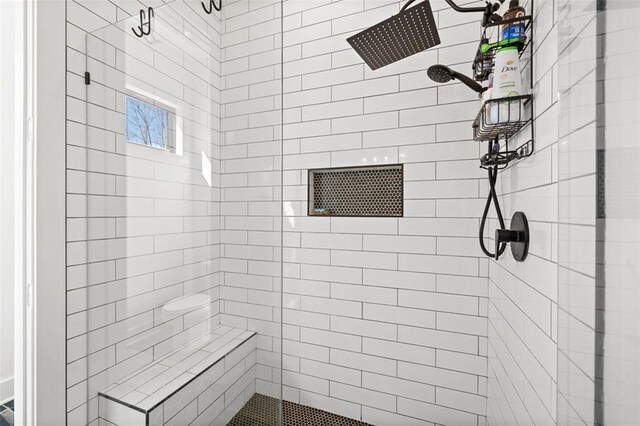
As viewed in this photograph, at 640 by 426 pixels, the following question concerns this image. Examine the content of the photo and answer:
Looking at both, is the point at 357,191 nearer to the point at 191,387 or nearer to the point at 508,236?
the point at 508,236

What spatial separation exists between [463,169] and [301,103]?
102cm

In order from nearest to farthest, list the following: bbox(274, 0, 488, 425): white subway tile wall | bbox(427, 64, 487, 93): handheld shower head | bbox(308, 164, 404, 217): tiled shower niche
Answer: bbox(427, 64, 487, 93): handheld shower head, bbox(274, 0, 488, 425): white subway tile wall, bbox(308, 164, 404, 217): tiled shower niche

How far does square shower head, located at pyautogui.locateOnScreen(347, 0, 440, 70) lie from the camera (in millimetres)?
915

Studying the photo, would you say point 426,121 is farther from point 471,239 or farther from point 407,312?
point 407,312

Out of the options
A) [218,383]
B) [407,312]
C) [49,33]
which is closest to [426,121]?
[407,312]

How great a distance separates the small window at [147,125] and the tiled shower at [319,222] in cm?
1

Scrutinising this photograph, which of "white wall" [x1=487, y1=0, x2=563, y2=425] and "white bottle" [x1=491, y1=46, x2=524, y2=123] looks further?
"white bottle" [x1=491, y1=46, x2=524, y2=123]

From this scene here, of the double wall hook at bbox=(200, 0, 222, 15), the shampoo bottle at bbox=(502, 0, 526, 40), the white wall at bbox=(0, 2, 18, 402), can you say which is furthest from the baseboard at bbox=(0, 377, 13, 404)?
the shampoo bottle at bbox=(502, 0, 526, 40)

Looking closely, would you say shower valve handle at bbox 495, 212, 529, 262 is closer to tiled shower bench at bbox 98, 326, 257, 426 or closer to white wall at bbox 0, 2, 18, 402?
tiled shower bench at bbox 98, 326, 257, 426

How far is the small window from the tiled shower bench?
769mm

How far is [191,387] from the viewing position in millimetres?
1110

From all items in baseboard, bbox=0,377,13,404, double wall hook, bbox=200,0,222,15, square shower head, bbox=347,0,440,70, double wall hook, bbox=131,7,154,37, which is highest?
double wall hook, bbox=200,0,222,15

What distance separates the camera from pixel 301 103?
1.85m

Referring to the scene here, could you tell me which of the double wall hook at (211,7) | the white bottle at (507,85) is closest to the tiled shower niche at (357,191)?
the white bottle at (507,85)
